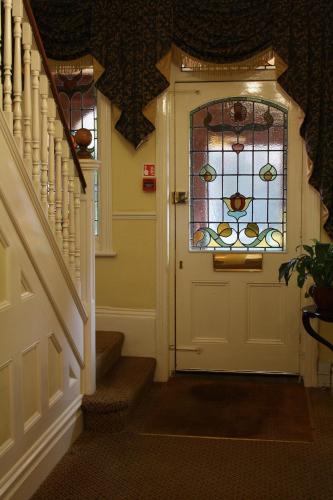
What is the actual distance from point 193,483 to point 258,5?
305cm

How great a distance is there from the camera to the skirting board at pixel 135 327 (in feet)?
14.2

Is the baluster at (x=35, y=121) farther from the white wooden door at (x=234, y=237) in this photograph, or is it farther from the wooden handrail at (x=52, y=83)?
the white wooden door at (x=234, y=237)

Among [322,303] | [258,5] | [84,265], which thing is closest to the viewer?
[84,265]

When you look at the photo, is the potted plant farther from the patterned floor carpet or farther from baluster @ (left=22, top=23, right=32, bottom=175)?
baluster @ (left=22, top=23, right=32, bottom=175)

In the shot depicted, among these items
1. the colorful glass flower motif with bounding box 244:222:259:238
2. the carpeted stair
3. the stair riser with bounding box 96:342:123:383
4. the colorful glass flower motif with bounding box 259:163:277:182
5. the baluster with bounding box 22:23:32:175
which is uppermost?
the baluster with bounding box 22:23:32:175

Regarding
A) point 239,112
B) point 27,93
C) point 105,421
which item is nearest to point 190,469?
point 105,421

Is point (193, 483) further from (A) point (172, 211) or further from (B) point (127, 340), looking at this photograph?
(A) point (172, 211)

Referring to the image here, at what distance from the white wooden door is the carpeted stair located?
1.54ft

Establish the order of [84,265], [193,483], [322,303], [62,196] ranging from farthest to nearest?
[322,303], [84,265], [62,196], [193,483]

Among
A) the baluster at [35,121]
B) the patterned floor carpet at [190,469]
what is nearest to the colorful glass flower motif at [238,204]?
the patterned floor carpet at [190,469]

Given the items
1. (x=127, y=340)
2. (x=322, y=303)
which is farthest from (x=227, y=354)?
(x=322, y=303)

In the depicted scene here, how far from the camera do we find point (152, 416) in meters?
3.62

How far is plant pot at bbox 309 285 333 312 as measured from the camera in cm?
352

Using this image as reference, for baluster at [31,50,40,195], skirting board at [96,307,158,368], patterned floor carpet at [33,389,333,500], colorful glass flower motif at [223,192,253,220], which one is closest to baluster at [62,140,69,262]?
baluster at [31,50,40,195]
